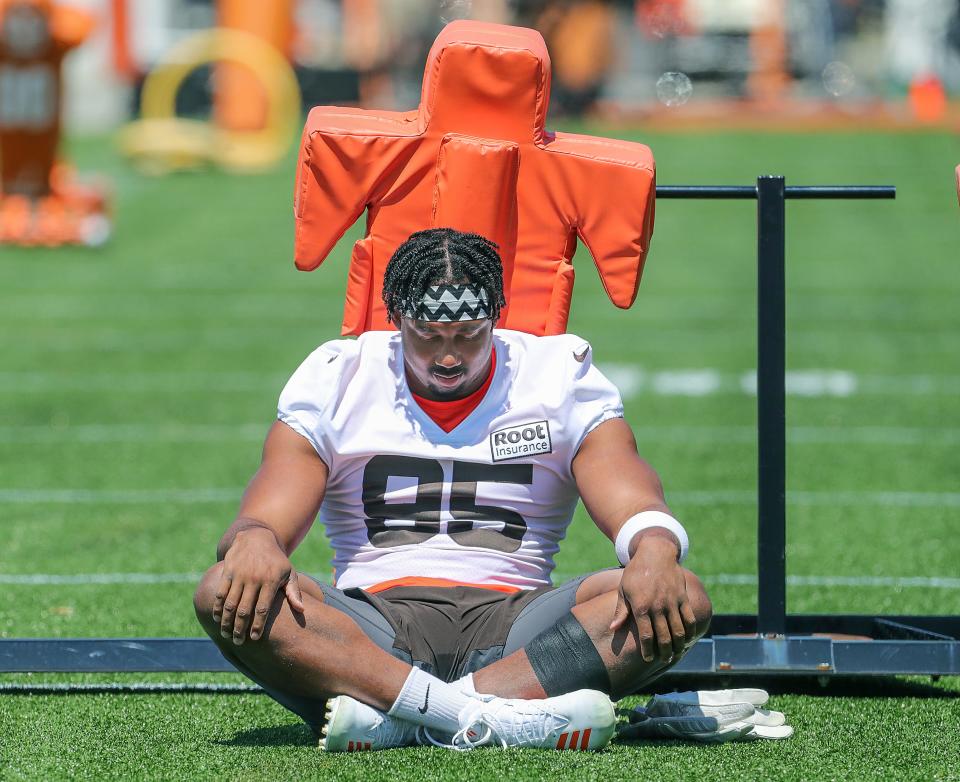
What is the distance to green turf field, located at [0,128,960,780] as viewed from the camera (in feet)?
12.2

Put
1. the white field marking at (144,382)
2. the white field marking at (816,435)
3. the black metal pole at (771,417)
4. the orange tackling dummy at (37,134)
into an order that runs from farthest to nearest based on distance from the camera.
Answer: the orange tackling dummy at (37,134) < the white field marking at (144,382) < the white field marking at (816,435) < the black metal pole at (771,417)

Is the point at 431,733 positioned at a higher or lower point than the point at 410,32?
lower

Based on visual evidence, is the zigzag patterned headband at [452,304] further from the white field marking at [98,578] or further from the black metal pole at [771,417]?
the white field marking at [98,578]

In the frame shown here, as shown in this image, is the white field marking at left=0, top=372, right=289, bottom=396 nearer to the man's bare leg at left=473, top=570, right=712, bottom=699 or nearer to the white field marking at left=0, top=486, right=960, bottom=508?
the white field marking at left=0, top=486, right=960, bottom=508

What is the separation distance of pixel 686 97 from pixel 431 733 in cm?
2366

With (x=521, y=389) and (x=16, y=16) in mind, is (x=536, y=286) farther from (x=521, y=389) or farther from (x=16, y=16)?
(x=16, y=16)

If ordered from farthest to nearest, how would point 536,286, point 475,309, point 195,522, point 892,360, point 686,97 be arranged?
point 686,97
point 892,360
point 195,522
point 536,286
point 475,309

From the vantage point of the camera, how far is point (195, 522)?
6.68 m

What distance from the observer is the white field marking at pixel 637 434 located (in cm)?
835

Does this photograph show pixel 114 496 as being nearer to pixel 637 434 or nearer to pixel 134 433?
pixel 134 433

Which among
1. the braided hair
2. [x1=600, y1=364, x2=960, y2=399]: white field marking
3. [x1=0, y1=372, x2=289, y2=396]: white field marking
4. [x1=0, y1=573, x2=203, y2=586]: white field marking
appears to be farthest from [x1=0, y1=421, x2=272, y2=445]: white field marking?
the braided hair

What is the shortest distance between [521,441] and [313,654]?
0.73 metres

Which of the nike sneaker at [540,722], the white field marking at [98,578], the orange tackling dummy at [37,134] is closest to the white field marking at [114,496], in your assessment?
the white field marking at [98,578]

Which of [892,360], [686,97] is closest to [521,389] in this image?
[892,360]
